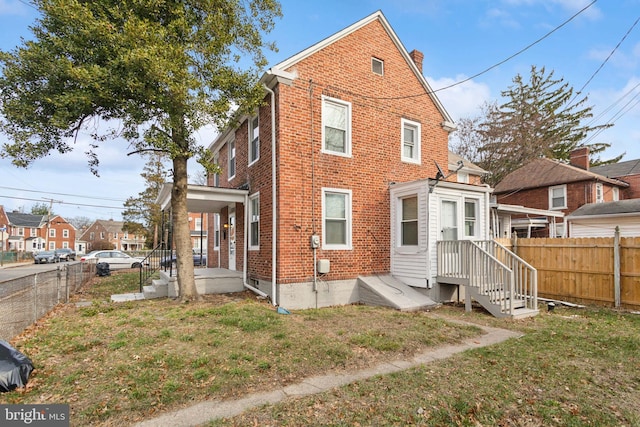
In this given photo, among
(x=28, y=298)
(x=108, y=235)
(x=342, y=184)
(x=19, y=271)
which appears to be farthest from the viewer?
(x=108, y=235)

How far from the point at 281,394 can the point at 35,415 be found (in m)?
2.51

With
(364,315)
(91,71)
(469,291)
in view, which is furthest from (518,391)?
(91,71)

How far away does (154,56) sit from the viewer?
655 centimetres

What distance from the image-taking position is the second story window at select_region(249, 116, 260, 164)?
1039 centimetres

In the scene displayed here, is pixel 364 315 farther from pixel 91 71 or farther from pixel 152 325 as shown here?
pixel 91 71

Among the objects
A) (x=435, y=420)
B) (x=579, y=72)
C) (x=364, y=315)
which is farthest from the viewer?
(x=579, y=72)

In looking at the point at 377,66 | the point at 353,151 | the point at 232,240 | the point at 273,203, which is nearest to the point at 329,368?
the point at 273,203

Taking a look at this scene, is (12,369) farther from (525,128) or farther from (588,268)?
(525,128)

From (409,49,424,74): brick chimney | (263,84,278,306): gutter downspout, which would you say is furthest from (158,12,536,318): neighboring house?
(409,49,424,74): brick chimney

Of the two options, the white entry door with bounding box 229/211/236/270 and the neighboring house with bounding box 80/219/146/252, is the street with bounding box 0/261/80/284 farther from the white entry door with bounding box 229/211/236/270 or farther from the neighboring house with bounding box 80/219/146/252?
the neighboring house with bounding box 80/219/146/252

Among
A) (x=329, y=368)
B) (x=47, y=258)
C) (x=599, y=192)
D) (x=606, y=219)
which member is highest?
(x=599, y=192)

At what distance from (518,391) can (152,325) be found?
6125mm

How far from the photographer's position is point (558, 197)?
2142 centimetres

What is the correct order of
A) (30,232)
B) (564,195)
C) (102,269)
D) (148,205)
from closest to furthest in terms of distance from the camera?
(102,269) < (564,195) < (148,205) < (30,232)
